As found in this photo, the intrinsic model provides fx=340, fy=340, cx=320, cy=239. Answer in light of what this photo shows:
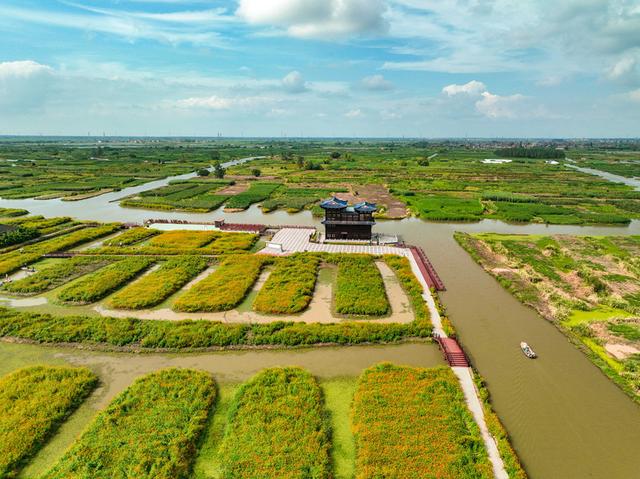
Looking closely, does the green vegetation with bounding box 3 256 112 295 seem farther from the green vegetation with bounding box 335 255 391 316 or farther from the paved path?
the green vegetation with bounding box 335 255 391 316

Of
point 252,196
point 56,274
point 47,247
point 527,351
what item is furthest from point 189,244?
point 527,351

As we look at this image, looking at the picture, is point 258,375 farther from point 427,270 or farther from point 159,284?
point 427,270

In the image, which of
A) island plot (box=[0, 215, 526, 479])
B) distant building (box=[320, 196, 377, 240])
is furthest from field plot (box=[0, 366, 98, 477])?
distant building (box=[320, 196, 377, 240])

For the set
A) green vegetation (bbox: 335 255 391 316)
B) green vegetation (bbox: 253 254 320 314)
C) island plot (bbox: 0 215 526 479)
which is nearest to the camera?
island plot (bbox: 0 215 526 479)

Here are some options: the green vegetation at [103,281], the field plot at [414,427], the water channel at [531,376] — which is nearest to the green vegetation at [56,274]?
the green vegetation at [103,281]

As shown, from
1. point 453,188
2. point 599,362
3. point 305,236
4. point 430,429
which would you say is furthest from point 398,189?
point 430,429

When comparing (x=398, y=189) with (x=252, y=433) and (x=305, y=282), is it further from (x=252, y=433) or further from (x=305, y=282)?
(x=252, y=433)
